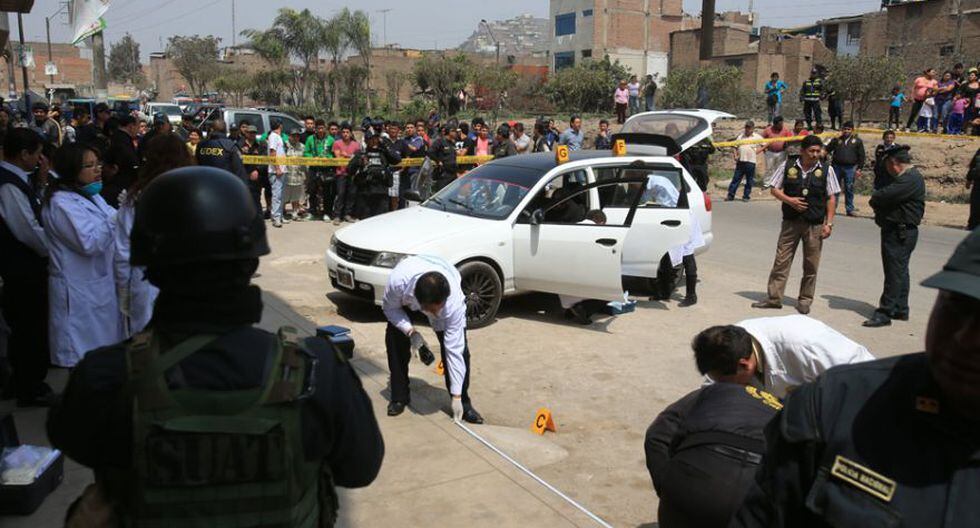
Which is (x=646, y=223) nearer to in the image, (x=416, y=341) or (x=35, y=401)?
(x=416, y=341)

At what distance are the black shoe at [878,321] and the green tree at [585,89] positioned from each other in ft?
96.9

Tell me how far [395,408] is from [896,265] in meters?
5.73

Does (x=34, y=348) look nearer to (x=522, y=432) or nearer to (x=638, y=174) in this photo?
(x=522, y=432)

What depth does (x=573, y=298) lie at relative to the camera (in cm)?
811

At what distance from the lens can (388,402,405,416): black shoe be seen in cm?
555

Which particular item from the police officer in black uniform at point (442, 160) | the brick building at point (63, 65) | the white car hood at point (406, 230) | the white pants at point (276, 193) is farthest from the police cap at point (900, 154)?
the brick building at point (63, 65)

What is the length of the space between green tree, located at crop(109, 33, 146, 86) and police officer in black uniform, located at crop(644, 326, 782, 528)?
348 feet

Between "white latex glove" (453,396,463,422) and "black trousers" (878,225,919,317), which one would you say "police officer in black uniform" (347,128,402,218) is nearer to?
"black trousers" (878,225,919,317)

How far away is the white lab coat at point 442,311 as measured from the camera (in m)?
5.40

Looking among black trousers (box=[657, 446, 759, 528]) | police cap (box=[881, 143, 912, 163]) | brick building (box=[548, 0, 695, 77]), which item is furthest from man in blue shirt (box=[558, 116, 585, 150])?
brick building (box=[548, 0, 695, 77])

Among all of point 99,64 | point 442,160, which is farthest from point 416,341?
point 99,64

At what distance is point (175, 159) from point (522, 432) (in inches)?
115

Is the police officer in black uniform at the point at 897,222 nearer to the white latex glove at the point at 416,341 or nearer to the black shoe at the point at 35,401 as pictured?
the white latex glove at the point at 416,341

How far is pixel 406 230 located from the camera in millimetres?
8031
